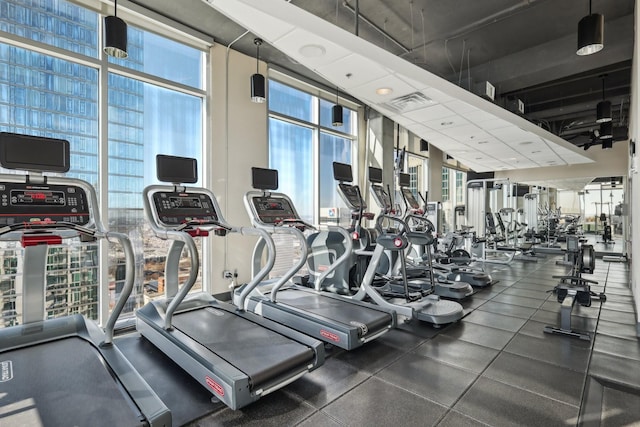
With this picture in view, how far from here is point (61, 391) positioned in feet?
6.40

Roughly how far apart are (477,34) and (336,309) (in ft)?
15.6

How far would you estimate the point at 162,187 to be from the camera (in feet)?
10.3

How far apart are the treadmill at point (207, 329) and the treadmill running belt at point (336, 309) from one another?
1.89 feet

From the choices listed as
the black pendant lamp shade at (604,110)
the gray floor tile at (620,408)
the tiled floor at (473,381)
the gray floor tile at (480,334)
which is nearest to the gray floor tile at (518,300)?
the tiled floor at (473,381)

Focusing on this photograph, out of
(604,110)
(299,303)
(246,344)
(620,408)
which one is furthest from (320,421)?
(604,110)

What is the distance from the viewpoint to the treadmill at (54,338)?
181cm

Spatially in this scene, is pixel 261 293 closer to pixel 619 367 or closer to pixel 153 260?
pixel 153 260

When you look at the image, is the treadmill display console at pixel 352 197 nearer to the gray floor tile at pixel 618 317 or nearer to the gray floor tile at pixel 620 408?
the gray floor tile at pixel 620 408

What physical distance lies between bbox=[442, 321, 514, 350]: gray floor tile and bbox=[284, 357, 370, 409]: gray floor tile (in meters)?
1.30

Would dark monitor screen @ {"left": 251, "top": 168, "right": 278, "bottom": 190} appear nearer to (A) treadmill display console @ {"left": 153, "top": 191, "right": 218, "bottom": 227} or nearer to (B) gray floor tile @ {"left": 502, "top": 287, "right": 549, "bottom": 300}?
(A) treadmill display console @ {"left": 153, "top": 191, "right": 218, "bottom": 227}

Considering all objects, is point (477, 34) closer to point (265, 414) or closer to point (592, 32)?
point (592, 32)

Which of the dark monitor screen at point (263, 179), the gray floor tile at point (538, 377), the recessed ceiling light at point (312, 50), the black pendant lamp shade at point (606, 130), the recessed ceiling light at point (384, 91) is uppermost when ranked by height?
the black pendant lamp shade at point (606, 130)

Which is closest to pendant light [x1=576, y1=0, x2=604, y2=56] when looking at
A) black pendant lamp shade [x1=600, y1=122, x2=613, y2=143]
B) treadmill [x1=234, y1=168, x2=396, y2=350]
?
treadmill [x1=234, y1=168, x2=396, y2=350]

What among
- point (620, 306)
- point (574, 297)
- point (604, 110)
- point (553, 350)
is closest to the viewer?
point (553, 350)
